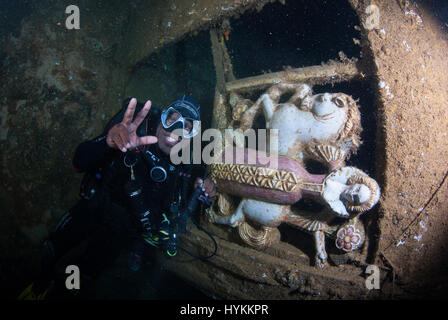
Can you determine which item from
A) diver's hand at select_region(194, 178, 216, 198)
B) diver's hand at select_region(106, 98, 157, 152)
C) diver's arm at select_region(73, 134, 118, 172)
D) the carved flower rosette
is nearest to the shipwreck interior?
the carved flower rosette

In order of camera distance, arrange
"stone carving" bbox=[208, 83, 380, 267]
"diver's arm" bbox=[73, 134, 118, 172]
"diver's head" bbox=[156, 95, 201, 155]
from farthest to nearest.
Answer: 1. "diver's head" bbox=[156, 95, 201, 155]
2. "diver's arm" bbox=[73, 134, 118, 172]
3. "stone carving" bbox=[208, 83, 380, 267]

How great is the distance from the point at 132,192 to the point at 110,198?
62 centimetres

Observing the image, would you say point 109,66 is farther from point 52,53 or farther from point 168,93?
point 168,93

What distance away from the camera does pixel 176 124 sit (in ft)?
8.94

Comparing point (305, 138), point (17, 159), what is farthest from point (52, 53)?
point (305, 138)

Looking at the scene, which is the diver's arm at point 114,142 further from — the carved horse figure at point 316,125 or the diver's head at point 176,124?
the carved horse figure at point 316,125

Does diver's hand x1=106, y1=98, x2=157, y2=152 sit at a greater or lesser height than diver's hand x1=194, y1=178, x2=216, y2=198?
greater

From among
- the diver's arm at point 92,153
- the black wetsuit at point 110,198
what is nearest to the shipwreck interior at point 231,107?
the black wetsuit at point 110,198

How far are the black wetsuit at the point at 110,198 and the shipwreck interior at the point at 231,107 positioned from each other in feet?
1.85

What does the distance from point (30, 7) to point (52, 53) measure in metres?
0.76

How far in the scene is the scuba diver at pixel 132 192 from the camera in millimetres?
2562

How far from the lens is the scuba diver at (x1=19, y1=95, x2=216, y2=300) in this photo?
2.56 metres

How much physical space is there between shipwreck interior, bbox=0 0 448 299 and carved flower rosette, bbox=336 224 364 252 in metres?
0.12

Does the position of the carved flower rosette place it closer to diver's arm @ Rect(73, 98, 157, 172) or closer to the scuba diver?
the scuba diver
